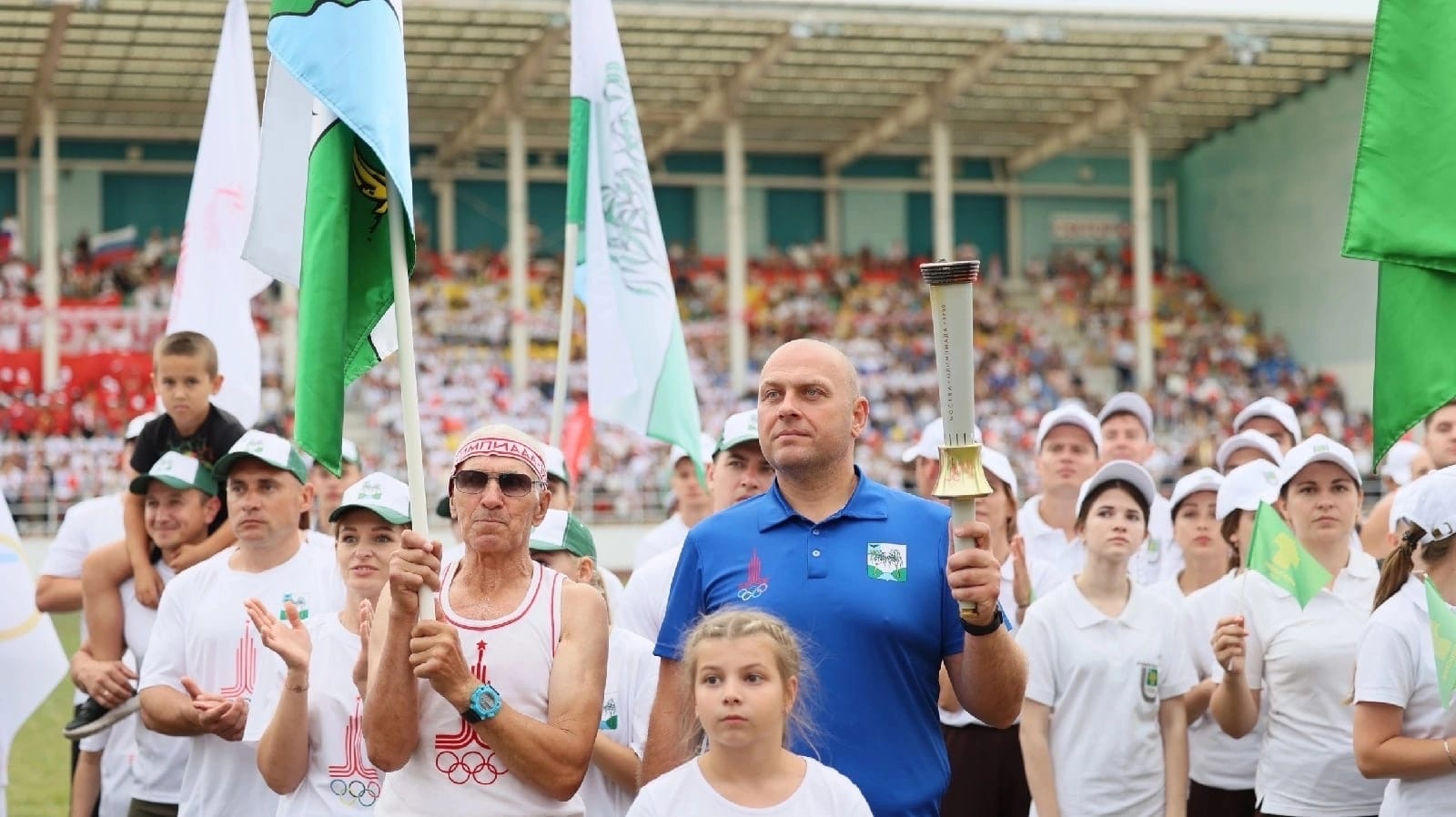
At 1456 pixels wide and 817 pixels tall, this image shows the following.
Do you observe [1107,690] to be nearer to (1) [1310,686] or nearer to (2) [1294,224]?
(1) [1310,686]

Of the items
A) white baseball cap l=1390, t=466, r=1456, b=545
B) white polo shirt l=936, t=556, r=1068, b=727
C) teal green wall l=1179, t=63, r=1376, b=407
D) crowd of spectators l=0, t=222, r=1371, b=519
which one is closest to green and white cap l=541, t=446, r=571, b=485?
white polo shirt l=936, t=556, r=1068, b=727

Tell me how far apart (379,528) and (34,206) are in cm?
3373

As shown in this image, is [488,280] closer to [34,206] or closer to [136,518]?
[34,206]

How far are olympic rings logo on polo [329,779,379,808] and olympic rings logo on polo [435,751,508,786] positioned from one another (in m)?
0.98

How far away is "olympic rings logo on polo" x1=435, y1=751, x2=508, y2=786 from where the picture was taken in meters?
4.17

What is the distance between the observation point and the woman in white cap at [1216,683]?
651cm

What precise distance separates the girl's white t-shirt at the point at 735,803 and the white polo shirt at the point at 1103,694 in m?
2.23

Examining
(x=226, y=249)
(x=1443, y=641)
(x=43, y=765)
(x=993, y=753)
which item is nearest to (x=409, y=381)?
(x=1443, y=641)

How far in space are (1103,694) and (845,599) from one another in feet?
7.23

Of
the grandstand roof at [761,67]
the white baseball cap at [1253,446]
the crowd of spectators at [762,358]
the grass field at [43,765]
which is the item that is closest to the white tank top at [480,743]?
the white baseball cap at [1253,446]

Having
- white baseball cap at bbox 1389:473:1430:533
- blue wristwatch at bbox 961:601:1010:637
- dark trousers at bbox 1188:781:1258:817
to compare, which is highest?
white baseball cap at bbox 1389:473:1430:533

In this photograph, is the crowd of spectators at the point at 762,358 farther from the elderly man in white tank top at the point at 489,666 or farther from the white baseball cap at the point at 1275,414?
the elderly man in white tank top at the point at 489,666

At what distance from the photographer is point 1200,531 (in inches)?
284

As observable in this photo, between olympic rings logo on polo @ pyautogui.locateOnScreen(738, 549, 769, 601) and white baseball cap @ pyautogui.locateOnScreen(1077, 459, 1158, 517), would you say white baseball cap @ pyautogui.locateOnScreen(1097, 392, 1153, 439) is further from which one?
olympic rings logo on polo @ pyautogui.locateOnScreen(738, 549, 769, 601)
